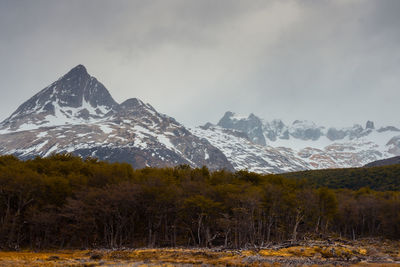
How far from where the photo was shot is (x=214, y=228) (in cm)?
8375

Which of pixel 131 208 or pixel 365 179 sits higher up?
pixel 365 179

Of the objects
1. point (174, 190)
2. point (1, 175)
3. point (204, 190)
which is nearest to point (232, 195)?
point (204, 190)

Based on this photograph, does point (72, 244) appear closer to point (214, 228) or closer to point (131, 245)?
point (131, 245)

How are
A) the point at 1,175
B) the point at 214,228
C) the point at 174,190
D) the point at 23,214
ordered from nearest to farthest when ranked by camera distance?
the point at 1,175, the point at 23,214, the point at 174,190, the point at 214,228

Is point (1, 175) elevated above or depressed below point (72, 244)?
above

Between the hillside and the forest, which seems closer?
the forest

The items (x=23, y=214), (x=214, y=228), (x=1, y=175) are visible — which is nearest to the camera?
(x=1, y=175)

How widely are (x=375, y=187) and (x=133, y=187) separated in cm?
13716

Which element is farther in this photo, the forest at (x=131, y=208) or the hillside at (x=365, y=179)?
the hillside at (x=365, y=179)

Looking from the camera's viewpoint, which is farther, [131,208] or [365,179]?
[365,179]

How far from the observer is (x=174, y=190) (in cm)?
7644

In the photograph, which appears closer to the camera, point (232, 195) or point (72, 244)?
point (232, 195)

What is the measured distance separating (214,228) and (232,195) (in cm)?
1386

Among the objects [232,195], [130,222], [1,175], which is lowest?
[130,222]
